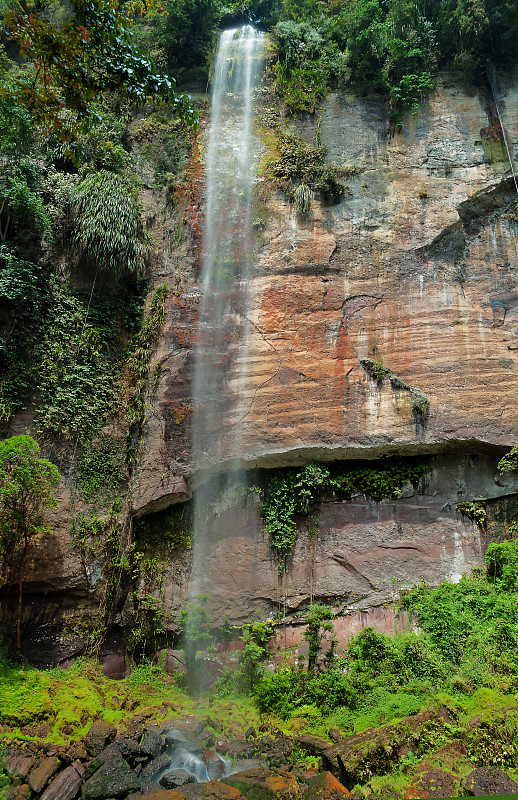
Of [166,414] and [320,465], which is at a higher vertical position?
[166,414]

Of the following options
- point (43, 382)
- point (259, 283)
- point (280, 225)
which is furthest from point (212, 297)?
point (43, 382)

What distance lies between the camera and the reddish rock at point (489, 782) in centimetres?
409

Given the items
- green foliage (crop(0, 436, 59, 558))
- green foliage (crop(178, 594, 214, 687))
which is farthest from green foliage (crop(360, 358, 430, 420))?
green foliage (crop(0, 436, 59, 558))

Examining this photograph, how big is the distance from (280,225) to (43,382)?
5235 millimetres

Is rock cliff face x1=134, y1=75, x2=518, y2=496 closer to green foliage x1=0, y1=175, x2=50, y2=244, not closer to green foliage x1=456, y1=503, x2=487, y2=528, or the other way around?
green foliage x1=456, y1=503, x2=487, y2=528

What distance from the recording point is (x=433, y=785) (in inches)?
171

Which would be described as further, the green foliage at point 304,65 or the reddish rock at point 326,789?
the green foliage at point 304,65

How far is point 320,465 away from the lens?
923 cm

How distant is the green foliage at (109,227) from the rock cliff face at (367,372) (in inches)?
28.3

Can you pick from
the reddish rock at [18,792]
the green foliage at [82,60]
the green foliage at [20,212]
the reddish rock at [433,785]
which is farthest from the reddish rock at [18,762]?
the green foliage at [20,212]

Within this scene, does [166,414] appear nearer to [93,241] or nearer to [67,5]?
[93,241]

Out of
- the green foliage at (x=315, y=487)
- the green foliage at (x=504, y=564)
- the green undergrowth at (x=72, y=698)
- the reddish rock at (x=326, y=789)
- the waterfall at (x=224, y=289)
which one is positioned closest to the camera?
the reddish rock at (x=326, y=789)

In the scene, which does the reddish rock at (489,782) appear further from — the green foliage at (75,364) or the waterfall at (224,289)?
the green foliage at (75,364)

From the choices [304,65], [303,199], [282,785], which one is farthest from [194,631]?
[304,65]
